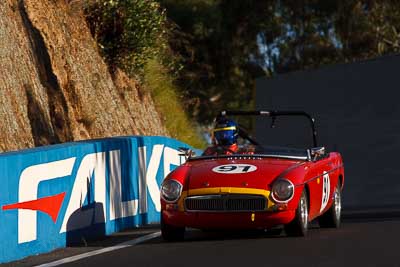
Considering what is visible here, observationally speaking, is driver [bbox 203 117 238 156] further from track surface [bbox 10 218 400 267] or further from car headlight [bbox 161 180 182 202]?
car headlight [bbox 161 180 182 202]

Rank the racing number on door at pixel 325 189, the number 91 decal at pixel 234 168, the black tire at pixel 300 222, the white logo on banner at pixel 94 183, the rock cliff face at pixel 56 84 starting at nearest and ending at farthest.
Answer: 1. the white logo on banner at pixel 94 183
2. the black tire at pixel 300 222
3. the number 91 decal at pixel 234 168
4. the racing number on door at pixel 325 189
5. the rock cliff face at pixel 56 84

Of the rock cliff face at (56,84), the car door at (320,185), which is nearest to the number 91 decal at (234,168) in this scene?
the car door at (320,185)

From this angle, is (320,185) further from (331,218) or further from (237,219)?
(237,219)

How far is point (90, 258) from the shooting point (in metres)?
11.0

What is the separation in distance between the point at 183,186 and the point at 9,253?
2201 millimetres

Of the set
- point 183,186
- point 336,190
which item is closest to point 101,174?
point 183,186

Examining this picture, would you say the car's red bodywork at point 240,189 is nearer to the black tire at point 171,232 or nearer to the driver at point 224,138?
the black tire at point 171,232

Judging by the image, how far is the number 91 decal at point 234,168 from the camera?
1247cm

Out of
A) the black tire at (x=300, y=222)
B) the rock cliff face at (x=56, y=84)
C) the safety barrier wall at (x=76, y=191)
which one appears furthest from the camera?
the rock cliff face at (x=56, y=84)

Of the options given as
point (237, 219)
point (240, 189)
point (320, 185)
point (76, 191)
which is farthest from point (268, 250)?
point (76, 191)

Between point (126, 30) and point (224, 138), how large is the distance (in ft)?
39.0

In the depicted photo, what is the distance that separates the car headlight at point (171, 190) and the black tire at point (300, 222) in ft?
3.99

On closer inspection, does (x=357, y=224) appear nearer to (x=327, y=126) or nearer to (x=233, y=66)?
(x=327, y=126)

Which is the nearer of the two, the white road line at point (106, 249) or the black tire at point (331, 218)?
the white road line at point (106, 249)
